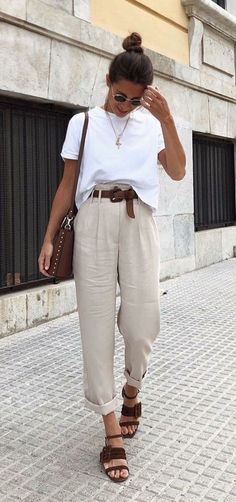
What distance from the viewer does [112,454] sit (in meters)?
2.35

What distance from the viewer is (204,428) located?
279 centimetres

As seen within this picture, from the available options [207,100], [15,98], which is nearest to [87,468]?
[15,98]

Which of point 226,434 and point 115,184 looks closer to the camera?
point 115,184


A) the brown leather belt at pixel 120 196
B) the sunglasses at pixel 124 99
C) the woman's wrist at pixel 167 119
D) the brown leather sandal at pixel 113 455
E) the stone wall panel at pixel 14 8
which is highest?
the stone wall panel at pixel 14 8

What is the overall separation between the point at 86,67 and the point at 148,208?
11.1 ft

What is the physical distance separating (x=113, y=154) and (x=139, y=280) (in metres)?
0.55

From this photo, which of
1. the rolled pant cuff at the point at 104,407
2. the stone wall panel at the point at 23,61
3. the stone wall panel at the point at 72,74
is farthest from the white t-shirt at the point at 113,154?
the stone wall panel at the point at 72,74

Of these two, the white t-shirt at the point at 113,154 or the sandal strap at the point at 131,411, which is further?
the sandal strap at the point at 131,411

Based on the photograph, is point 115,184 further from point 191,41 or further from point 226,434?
point 191,41

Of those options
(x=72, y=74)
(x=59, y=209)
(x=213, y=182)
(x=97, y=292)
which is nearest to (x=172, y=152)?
(x=59, y=209)

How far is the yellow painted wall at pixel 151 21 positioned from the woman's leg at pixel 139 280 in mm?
3932

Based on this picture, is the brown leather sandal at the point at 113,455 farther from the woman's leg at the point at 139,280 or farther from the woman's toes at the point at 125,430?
the woman's leg at the point at 139,280

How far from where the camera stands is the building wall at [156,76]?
178 inches

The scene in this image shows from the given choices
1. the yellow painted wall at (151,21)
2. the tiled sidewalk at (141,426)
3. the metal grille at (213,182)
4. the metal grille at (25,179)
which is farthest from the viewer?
the metal grille at (213,182)
